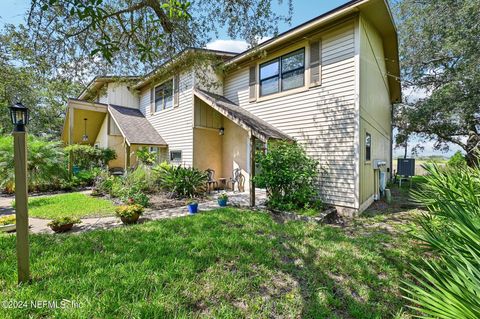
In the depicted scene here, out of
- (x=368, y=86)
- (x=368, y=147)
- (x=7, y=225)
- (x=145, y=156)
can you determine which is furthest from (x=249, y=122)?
(x=7, y=225)

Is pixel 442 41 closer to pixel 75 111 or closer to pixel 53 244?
pixel 53 244

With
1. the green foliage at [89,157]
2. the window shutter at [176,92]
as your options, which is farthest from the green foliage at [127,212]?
the green foliage at [89,157]

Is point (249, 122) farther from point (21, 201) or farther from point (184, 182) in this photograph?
point (21, 201)

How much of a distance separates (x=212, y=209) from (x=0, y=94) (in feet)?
34.1

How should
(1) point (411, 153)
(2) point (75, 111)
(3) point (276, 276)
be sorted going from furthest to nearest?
(1) point (411, 153), (2) point (75, 111), (3) point (276, 276)

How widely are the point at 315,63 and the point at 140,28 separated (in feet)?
17.5

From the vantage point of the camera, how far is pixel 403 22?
1430 centimetres

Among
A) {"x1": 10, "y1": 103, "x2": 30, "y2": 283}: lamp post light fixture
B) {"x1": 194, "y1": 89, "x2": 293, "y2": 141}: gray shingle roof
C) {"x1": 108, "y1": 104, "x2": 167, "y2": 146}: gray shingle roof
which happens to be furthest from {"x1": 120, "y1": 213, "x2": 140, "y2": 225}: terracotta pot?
{"x1": 108, "y1": 104, "x2": 167, "y2": 146}: gray shingle roof

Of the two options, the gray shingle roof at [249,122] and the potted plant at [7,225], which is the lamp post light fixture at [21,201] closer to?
the potted plant at [7,225]

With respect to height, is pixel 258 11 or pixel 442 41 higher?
pixel 442 41

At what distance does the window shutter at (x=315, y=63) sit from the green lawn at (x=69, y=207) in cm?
761

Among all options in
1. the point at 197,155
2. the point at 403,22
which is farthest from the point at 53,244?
the point at 403,22

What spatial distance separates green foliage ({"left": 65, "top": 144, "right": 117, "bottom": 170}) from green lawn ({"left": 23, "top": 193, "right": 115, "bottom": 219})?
535 centimetres

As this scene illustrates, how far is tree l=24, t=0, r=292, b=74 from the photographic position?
207 inches
